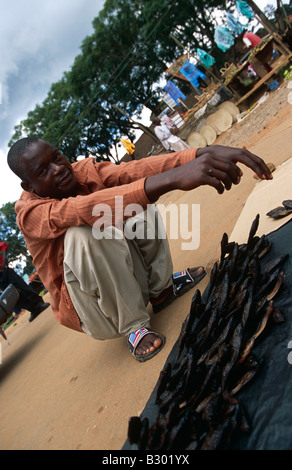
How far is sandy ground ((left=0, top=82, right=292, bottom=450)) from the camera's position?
1504 millimetres

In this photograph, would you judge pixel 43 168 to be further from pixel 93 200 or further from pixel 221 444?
pixel 221 444

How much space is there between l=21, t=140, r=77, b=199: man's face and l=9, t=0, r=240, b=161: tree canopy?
14719 mm

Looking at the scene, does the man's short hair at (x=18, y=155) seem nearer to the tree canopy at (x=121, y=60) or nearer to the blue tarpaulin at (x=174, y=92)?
the blue tarpaulin at (x=174, y=92)

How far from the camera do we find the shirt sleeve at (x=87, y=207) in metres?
1.34

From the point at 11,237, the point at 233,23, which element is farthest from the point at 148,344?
the point at 11,237

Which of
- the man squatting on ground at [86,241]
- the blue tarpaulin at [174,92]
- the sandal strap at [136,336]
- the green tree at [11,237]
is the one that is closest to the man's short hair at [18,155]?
the man squatting on ground at [86,241]

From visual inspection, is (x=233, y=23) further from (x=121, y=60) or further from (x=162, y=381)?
(x=162, y=381)

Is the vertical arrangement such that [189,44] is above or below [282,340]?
above

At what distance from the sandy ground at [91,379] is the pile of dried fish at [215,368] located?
14.2 inches

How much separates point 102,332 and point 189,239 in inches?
71.6

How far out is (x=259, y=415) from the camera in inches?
33.9

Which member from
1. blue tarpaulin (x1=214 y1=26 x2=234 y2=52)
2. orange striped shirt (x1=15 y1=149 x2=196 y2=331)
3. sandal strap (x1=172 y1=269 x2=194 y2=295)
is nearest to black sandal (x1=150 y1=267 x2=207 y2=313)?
sandal strap (x1=172 y1=269 x2=194 y2=295)

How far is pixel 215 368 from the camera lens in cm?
103
